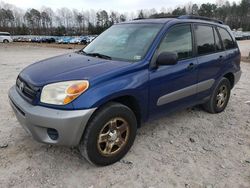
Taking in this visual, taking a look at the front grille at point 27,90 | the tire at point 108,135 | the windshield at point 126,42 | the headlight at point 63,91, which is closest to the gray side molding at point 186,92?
the tire at point 108,135

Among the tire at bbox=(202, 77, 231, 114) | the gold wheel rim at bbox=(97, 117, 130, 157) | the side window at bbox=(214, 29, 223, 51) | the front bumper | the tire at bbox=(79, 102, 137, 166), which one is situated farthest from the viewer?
the tire at bbox=(202, 77, 231, 114)

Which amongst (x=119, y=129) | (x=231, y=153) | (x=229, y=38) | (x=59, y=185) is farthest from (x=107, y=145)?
(x=229, y=38)

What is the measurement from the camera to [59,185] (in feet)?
9.04

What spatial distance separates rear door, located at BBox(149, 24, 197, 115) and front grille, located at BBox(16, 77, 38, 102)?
147cm

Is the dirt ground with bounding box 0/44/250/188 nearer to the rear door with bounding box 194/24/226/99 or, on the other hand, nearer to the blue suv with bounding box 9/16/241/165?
the blue suv with bounding box 9/16/241/165

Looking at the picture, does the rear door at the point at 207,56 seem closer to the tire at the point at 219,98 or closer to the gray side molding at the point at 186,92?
the gray side molding at the point at 186,92

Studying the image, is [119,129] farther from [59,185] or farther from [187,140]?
[187,140]

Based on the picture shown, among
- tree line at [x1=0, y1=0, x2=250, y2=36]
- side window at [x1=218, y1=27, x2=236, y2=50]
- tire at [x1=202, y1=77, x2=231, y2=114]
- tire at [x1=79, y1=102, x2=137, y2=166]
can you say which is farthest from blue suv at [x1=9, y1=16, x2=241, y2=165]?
tree line at [x1=0, y1=0, x2=250, y2=36]

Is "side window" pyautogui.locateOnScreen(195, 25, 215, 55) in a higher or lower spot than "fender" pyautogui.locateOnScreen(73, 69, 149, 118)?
higher

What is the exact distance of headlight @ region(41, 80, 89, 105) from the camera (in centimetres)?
268

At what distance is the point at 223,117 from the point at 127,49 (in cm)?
249

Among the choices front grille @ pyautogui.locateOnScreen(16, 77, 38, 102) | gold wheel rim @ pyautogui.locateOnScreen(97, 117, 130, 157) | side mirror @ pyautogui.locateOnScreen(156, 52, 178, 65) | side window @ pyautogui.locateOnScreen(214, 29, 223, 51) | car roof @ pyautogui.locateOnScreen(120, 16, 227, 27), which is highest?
car roof @ pyautogui.locateOnScreen(120, 16, 227, 27)

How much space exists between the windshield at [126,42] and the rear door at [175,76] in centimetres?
21

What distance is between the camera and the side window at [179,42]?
3.58m
